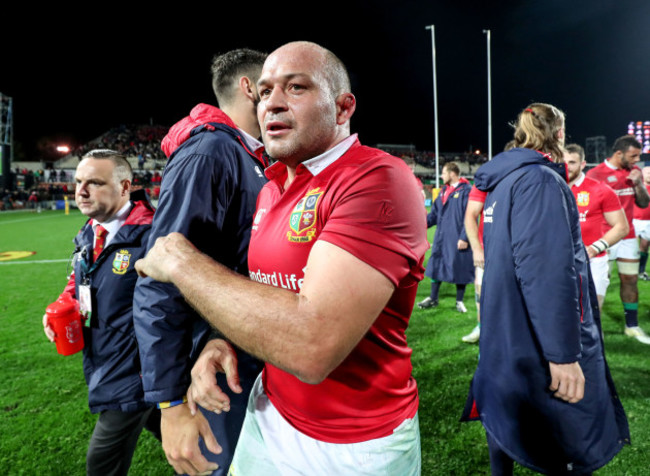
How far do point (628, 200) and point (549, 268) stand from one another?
5440 mm

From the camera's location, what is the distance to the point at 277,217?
133cm

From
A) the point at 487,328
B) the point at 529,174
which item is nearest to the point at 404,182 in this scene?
the point at 529,174

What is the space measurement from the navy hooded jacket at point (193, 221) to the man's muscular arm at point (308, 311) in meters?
0.55

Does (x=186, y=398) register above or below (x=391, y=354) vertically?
below

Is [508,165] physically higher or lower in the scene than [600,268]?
higher

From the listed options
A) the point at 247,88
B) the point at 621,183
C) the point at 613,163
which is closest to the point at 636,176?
the point at 621,183

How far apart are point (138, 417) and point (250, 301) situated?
184 cm

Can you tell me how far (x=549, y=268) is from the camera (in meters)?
1.85

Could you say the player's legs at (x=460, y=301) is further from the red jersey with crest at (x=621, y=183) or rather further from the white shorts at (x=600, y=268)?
the red jersey with crest at (x=621, y=183)

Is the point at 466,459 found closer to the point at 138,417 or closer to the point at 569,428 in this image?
the point at 569,428

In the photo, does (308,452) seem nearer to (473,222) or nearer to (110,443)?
(110,443)

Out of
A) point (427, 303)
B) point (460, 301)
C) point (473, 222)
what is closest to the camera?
point (473, 222)

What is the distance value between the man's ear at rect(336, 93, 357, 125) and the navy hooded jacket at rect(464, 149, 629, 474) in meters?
1.07

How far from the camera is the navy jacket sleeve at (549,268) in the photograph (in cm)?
180
